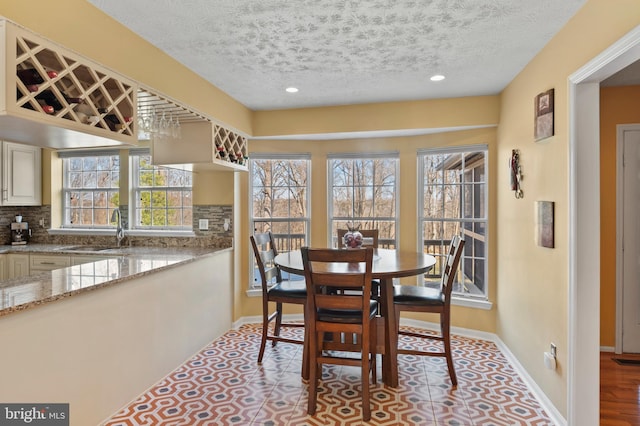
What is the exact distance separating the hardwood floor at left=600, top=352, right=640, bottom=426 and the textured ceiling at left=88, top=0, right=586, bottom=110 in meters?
2.60

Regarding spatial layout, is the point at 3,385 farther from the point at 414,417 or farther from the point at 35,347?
the point at 414,417

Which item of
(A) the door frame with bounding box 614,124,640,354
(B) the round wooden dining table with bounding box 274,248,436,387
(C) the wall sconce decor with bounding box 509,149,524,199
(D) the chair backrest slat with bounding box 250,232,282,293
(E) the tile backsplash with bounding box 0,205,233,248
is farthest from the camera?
(E) the tile backsplash with bounding box 0,205,233,248

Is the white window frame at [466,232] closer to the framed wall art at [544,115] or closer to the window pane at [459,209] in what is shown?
the window pane at [459,209]

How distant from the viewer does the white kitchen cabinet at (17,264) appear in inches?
149

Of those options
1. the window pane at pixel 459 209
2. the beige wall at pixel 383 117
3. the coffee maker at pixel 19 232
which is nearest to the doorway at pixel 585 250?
the beige wall at pixel 383 117

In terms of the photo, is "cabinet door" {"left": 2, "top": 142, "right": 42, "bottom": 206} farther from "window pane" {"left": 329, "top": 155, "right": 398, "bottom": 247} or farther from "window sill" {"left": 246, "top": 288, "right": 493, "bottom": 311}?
"window sill" {"left": 246, "top": 288, "right": 493, "bottom": 311}

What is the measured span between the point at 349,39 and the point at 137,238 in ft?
10.6

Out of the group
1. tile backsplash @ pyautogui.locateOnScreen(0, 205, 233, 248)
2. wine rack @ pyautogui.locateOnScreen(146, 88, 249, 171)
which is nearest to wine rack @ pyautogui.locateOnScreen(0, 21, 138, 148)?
wine rack @ pyautogui.locateOnScreen(146, 88, 249, 171)

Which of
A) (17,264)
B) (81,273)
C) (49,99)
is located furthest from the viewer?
(17,264)

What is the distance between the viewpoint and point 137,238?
4.11 metres

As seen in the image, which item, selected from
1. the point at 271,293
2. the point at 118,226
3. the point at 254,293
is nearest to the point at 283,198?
the point at 254,293

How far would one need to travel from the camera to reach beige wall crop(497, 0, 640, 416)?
1983mm

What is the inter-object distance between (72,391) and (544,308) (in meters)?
3.10

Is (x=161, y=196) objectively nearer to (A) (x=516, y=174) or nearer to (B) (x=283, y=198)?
(B) (x=283, y=198)
